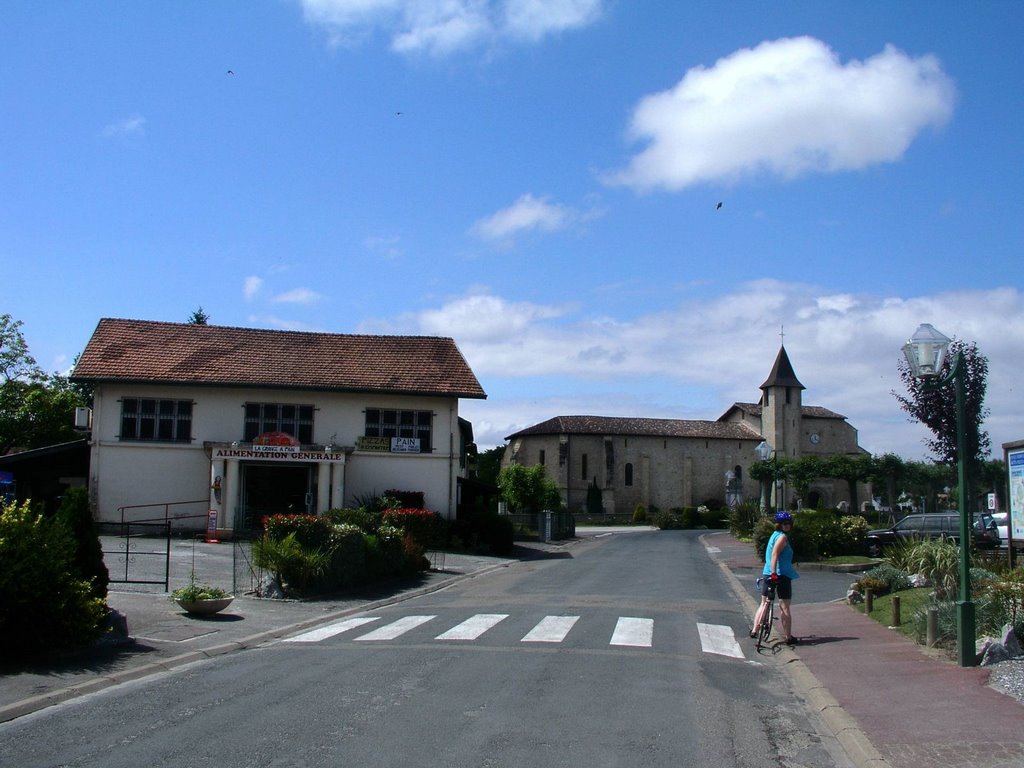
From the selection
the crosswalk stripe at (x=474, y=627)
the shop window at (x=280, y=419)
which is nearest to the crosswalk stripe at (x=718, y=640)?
the crosswalk stripe at (x=474, y=627)

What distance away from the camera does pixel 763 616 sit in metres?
12.8

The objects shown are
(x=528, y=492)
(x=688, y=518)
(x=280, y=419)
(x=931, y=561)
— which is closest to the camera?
(x=931, y=561)

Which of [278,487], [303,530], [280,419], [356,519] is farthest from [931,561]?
[280,419]

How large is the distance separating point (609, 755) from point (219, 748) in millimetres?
2955

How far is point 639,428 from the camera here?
86.8 meters

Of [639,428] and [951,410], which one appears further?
[639,428]

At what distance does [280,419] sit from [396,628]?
22.9 metres

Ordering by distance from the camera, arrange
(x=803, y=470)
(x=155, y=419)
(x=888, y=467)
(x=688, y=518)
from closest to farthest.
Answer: (x=155, y=419) < (x=888, y=467) < (x=803, y=470) < (x=688, y=518)

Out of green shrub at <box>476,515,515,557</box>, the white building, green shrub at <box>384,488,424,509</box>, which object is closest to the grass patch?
green shrub at <box>476,515,515,557</box>

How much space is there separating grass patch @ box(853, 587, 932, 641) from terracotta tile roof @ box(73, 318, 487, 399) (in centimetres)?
2201

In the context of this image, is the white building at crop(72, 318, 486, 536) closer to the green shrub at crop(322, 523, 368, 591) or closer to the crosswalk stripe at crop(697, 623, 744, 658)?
the green shrub at crop(322, 523, 368, 591)

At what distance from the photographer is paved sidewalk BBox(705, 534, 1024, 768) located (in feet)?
24.0

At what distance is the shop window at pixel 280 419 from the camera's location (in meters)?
35.8

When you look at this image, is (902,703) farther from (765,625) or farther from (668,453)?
Answer: (668,453)
